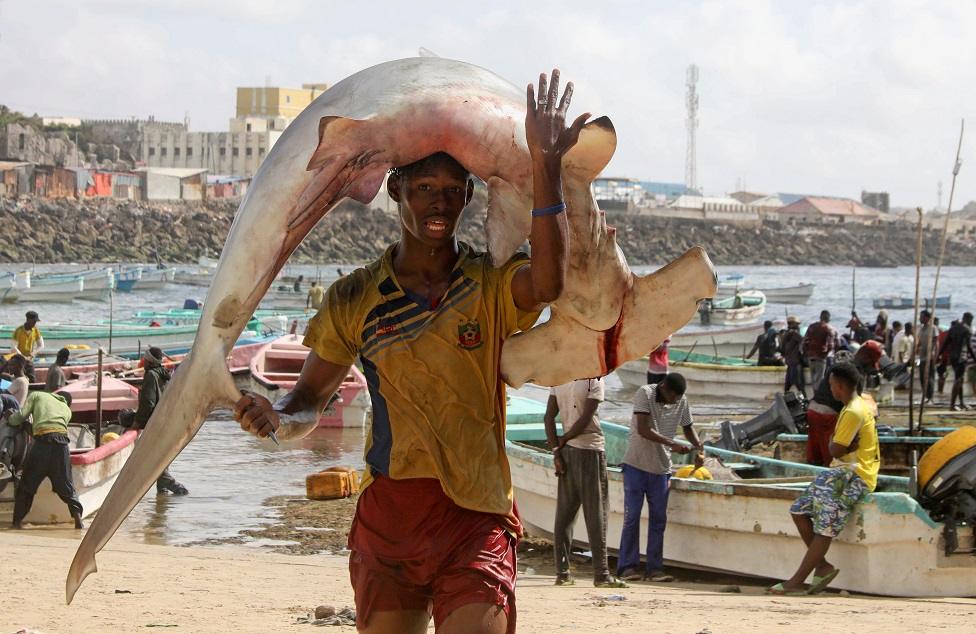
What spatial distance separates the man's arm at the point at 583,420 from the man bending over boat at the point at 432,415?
5662 mm

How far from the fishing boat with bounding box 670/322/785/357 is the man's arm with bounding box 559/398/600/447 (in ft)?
78.5

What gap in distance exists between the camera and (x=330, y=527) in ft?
40.8

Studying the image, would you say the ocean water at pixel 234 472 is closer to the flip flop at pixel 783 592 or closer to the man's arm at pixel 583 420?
the man's arm at pixel 583 420

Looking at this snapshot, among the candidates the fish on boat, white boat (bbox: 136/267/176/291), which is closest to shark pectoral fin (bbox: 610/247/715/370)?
the fish on boat

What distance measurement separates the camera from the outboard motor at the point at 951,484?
9172mm

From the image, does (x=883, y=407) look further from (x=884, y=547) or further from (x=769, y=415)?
(x=884, y=547)

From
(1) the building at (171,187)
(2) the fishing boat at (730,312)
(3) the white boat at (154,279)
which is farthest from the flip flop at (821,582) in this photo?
(1) the building at (171,187)

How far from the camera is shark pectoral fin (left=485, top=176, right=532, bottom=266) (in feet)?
11.7

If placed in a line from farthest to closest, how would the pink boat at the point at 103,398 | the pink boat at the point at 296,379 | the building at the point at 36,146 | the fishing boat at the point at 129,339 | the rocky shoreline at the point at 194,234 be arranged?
the building at the point at 36,146
the rocky shoreline at the point at 194,234
the fishing boat at the point at 129,339
the pink boat at the point at 296,379
the pink boat at the point at 103,398

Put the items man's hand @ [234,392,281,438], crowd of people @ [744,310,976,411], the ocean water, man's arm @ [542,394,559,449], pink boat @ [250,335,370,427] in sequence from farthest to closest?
crowd of people @ [744,310,976,411] → pink boat @ [250,335,370,427] → the ocean water → man's arm @ [542,394,559,449] → man's hand @ [234,392,281,438]

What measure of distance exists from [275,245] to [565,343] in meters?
0.81

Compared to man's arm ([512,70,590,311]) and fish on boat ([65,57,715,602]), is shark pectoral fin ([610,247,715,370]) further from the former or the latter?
man's arm ([512,70,590,311])

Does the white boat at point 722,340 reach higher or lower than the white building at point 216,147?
lower

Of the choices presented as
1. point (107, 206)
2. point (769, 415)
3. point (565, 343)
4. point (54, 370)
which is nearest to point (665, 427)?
point (769, 415)
